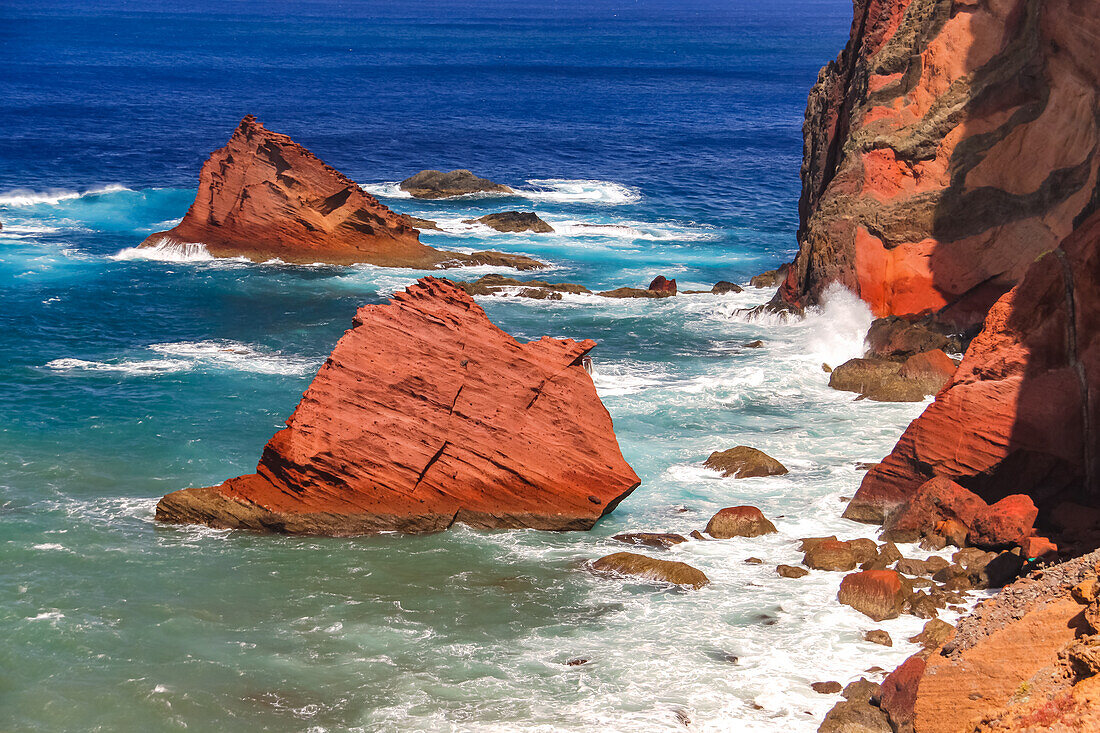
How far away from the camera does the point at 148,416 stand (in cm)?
2577

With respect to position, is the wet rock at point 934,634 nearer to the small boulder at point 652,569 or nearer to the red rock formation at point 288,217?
the small boulder at point 652,569

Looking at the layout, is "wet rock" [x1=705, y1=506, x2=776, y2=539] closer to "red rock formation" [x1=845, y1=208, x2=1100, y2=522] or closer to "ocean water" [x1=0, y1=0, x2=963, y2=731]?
"ocean water" [x1=0, y1=0, x2=963, y2=731]

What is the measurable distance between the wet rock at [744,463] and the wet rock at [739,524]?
2.84 meters

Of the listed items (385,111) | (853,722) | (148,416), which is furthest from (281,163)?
(385,111)

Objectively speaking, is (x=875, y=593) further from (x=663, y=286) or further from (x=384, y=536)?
(x=663, y=286)

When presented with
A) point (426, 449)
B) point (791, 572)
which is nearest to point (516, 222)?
point (426, 449)

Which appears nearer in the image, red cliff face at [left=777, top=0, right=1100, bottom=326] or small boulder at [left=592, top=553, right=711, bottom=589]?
small boulder at [left=592, top=553, right=711, bottom=589]

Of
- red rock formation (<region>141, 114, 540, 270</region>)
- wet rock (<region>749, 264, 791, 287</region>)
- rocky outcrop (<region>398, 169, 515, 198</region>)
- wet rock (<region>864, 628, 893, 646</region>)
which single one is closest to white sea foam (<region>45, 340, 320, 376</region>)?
red rock formation (<region>141, 114, 540, 270</region>)

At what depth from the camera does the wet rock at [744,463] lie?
72.4 feet

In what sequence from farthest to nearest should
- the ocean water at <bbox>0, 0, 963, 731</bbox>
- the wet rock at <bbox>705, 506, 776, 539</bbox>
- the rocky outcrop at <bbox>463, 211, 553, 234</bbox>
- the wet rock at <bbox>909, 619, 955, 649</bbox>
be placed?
the rocky outcrop at <bbox>463, 211, 553, 234</bbox> < the wet rock at <bbox>705, 506, 776, 539</bbox> < the wet rock at <bbox>909, 619, 955, 649</bbox> < the ocean water at <bbox>0, 0, 963, 731</bbox>

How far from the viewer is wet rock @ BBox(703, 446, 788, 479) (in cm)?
2208

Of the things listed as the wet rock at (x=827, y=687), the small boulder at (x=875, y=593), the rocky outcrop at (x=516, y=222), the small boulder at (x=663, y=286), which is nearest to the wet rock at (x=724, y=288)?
the small boulder at (x=663, y=286)

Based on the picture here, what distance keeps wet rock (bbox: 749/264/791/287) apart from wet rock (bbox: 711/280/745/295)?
5.18 ft

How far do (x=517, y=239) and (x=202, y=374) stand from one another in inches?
910
